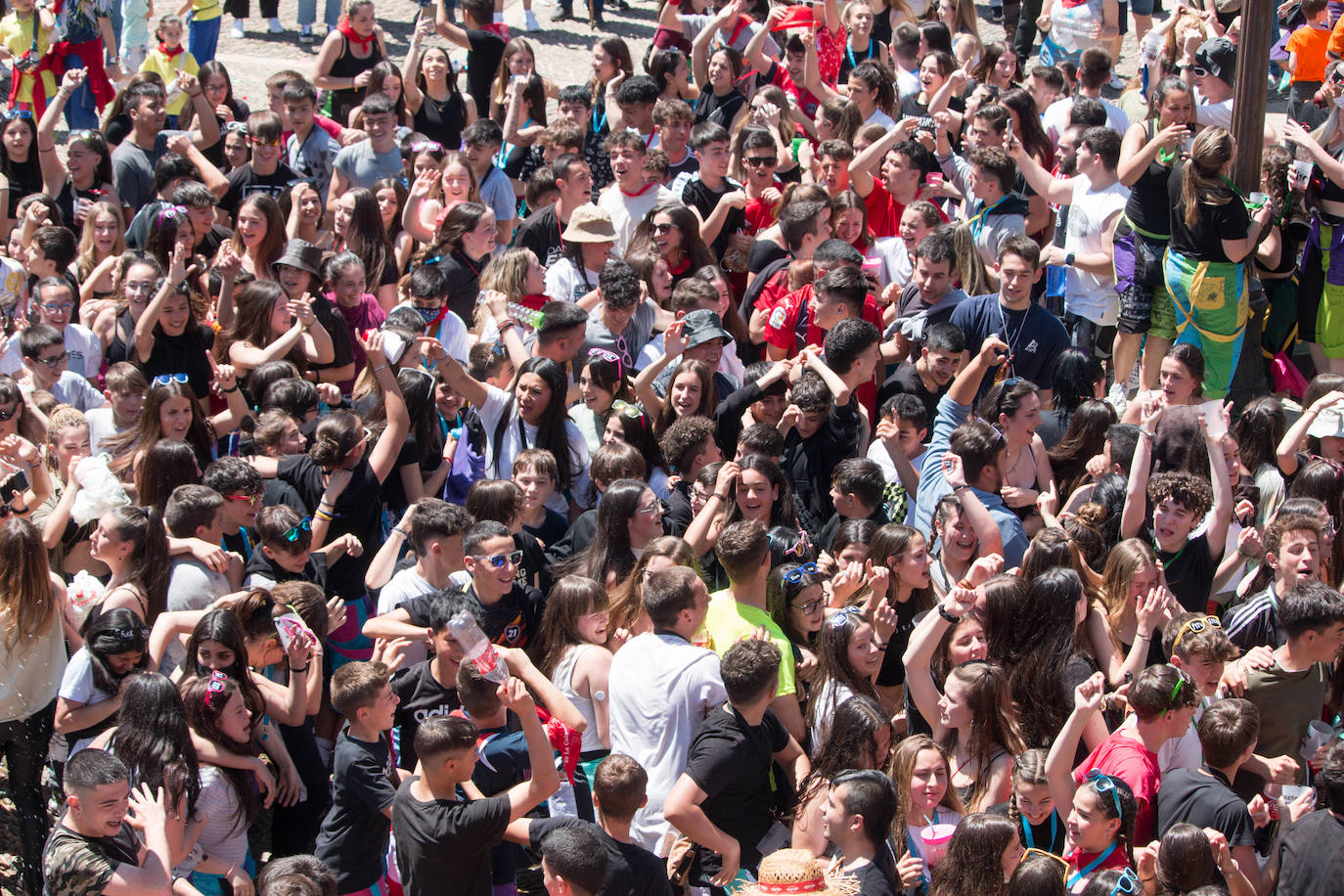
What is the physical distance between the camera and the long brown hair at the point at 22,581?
192 inches

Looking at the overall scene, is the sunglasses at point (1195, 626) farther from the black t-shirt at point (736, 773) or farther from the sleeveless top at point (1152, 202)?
the sleeveless top at point (1152, 202)

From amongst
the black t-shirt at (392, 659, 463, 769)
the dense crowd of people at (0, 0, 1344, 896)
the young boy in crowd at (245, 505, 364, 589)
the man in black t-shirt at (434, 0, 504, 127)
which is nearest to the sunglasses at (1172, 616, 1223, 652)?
the dense crowd of people at (0, 0, 1344, 896)

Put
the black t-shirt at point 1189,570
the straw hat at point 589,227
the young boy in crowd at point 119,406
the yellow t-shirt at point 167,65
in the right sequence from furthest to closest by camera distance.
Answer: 1. the yellow t-shirt at point 167,65
2. the straw hat at point 589,227
3. the young boy in crowd at point 119,406
4. the black t-shirt at point 1189,570

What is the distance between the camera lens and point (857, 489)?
563cm

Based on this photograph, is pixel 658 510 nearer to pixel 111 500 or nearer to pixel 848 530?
pixel 848 530

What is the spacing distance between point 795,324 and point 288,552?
280 cm

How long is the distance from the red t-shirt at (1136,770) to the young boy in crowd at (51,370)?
5.13m

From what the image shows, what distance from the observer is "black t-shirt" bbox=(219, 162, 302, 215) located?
916 cm

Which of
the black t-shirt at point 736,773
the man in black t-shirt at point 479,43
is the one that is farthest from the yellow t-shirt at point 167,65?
the black t-shirt at point 736,773

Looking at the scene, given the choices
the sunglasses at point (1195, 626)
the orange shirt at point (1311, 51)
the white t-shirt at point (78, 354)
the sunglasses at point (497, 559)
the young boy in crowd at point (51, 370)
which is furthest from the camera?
the orange shirt at point (1311, 51)

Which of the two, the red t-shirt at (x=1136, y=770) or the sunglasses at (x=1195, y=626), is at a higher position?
the sunglasses at (x=1195, y=626)

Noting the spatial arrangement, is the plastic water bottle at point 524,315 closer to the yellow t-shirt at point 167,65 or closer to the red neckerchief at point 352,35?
the red neckerchief at point 352,35

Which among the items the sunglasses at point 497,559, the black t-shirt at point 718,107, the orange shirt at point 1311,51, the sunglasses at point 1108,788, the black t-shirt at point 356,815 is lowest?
the black t-shirt at point 356,815

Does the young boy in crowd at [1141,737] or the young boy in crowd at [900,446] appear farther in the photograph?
the young boy in crowd at [900,446]
